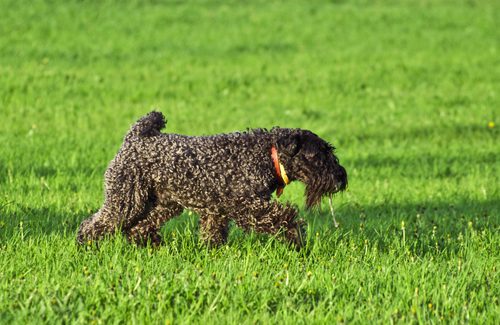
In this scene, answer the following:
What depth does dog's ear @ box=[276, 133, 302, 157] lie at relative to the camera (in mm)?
6980

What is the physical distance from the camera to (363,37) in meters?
23.7

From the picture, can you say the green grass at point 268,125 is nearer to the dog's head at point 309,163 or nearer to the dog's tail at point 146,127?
the dog's head at point 309,163

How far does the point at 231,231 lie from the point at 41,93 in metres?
8.96

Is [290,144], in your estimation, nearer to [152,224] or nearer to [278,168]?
[278,168]

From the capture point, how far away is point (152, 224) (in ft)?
23.9

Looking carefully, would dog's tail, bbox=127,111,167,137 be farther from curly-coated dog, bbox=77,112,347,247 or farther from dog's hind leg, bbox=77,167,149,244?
dog's hind leg, bbox=77,167,149,244

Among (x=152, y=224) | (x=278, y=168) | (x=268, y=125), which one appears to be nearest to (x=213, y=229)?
(x=152, y=224)

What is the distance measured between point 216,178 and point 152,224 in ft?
2.27

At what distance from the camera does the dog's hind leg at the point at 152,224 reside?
725cm

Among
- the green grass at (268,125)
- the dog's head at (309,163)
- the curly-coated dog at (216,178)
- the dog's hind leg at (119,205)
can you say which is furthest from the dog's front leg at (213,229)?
the dog's head at (309,163)

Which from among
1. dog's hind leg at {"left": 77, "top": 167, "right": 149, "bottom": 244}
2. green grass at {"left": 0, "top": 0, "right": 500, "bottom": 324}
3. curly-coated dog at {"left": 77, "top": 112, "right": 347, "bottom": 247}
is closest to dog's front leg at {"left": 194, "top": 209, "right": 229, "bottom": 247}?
curly-coated dog at {"left": 77, "top": 112, "right": 347, "bottom": 247}

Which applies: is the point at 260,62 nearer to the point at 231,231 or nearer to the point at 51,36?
the point at 51,36

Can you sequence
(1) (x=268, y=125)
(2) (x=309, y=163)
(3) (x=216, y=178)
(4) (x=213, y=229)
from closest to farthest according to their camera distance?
(3) (x=216, y=178), (2) (x=309, y=163), (4) (x=213, y=229), (1) (x=268, y=125)

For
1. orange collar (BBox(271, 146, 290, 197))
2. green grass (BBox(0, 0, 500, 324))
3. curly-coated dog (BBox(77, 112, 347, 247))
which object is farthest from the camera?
orange collar (BBox(271, 146, 290, 197))
